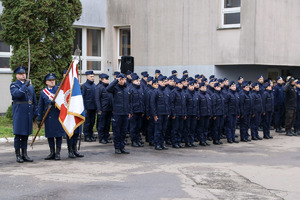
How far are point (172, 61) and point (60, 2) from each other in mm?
6656

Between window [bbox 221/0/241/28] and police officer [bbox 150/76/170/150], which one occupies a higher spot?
window [bbox 221/0/241/28]

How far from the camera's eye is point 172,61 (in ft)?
71.6

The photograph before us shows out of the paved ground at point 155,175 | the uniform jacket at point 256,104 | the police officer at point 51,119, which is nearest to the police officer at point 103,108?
the paved ground at point 155,175

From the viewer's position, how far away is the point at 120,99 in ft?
39.7

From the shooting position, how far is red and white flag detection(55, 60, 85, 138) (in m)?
10.8

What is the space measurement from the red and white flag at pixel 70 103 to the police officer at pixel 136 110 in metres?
3.04

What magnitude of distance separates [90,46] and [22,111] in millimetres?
14050

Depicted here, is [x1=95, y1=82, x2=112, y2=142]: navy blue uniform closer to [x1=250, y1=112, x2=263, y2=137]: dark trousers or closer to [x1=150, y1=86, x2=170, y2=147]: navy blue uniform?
[x1=150, y1=86, x2=170, y2=147]: navy blue uniform

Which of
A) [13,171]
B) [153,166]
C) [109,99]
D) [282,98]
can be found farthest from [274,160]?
[282,98]

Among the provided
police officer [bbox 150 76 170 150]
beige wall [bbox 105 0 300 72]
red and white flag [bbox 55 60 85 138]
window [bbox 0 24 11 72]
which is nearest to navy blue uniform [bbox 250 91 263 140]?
police officer [bbox 150 76 170 150]

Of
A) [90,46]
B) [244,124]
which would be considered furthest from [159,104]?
[90,46]

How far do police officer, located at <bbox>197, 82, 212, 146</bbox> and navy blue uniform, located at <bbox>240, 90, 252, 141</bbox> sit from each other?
5.07ft

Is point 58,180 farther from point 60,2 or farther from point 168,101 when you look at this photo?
point 60,2

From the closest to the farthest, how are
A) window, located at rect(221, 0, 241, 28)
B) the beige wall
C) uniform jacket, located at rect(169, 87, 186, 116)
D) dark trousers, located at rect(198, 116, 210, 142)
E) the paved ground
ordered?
the paved ground → uniform jacket, located at rect(169, 87, 186, 116) → dark trousers, located at rect(198, 116, 210, 142) → the beige wall → window, located at rect(221, 0, 241, 28)
